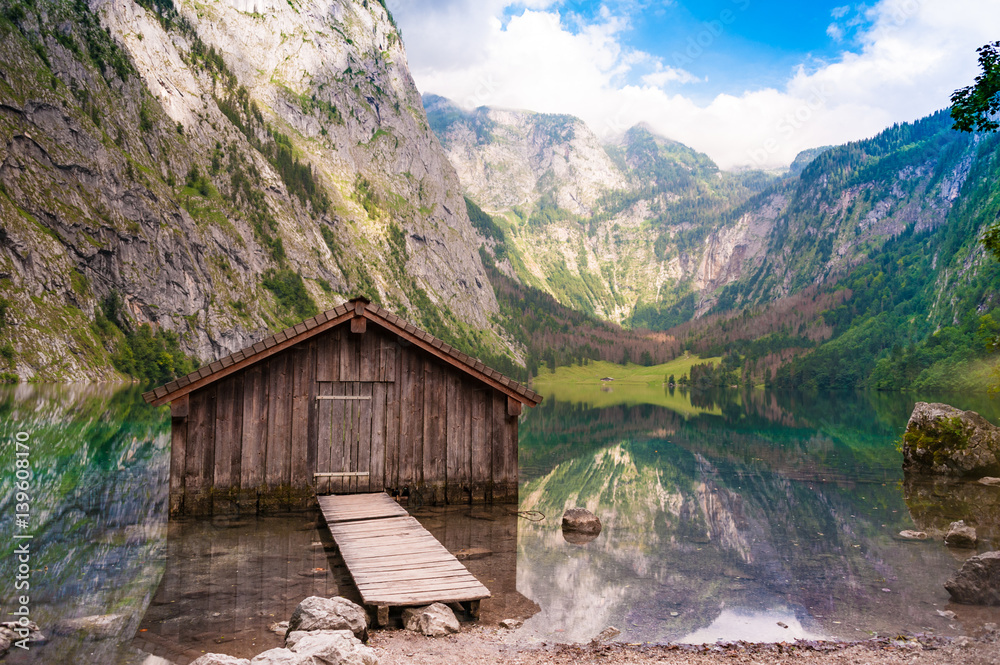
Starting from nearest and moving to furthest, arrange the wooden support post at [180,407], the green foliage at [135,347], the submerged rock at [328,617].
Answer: the submerged rock at [328,617] → the wooden support post at [180,407] → the green foliage at [135,347]

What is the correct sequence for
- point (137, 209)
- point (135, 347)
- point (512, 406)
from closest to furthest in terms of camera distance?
point (512, 406)
point (135, 347)
point (137, 209)

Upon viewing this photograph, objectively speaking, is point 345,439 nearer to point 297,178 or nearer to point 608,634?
point 608,634

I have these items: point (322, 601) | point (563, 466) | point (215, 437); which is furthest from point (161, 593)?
point (563, 466)

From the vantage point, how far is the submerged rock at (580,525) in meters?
19.2

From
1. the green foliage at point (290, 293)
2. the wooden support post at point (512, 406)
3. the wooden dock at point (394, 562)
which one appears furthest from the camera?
the green foliage at point (290, 293)

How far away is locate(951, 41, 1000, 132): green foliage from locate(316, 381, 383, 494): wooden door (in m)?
16.0

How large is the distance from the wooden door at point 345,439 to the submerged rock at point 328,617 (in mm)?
9173

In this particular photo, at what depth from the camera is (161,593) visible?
12609 mm

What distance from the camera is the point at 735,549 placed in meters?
17.8

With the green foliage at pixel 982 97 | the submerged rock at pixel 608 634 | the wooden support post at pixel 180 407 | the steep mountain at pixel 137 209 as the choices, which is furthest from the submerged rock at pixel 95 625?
the steep mountain at pixel 137 209

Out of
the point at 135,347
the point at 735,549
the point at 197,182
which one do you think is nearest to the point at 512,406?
the point at 735,549

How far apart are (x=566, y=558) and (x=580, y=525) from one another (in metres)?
3.62

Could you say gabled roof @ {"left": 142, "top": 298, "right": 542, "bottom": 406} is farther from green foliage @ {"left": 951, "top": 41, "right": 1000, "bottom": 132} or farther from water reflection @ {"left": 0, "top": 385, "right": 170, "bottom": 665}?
green foliage @ {"left": 951, "top": 41, "right": 1000, "bottom": 132}

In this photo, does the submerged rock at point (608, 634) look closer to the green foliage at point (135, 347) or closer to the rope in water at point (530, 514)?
the rope in water at point (530, 514)
